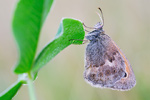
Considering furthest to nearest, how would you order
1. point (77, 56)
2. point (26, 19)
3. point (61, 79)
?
1. point (77, 56)
2. point (61, 79)
3. point (26, 19)

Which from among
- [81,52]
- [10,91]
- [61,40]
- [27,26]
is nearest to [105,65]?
[61,40]

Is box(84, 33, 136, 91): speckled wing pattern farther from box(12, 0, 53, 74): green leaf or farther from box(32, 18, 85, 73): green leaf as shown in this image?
box(12, 0, 53, 74): green leaf

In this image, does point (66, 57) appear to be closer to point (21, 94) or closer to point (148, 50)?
point (21, 94)

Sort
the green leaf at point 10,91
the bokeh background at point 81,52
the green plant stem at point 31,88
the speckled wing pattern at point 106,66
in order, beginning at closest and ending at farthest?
the green plant stem at point 31,88
the green leaf at point 10,91
the speckled wing pattern at point 106,66
the bokeh background at point 81,52

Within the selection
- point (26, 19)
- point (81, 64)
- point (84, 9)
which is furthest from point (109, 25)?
point (26, 19)

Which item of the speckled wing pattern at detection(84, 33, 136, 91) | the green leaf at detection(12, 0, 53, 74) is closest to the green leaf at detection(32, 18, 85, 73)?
the green leaf at detection(12, 0, 53, 74)

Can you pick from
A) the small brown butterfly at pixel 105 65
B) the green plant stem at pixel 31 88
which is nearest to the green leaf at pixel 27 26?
the green plant stem at pixel 31 88

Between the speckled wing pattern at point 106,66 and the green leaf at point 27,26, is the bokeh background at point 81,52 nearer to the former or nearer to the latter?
the speckled wing pattern at point 106,66
